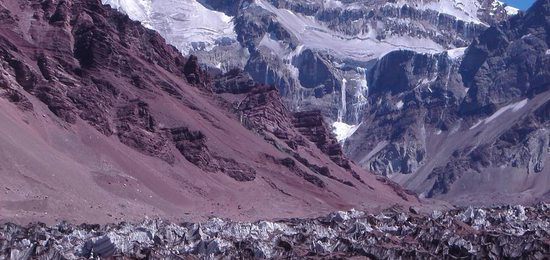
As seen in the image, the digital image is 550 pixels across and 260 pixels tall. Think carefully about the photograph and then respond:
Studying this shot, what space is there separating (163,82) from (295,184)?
1170 inches

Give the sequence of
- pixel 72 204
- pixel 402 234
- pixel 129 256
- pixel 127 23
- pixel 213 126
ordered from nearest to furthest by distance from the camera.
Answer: pixel 129 256
pixel 402 234
pixel 72 204
pixel 213 126
pixel 127 23

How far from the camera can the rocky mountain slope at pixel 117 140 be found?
11462cm

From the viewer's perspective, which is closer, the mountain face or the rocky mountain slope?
the mountain face

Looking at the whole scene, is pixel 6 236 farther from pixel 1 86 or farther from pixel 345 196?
pixel 345 196

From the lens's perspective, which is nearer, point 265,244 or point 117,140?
point 265,244

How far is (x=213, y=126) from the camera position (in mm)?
Result: 181000

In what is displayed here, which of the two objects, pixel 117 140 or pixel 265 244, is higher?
pixel 265 244

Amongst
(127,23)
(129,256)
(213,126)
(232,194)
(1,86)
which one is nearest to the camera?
(129,256)

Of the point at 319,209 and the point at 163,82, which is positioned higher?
the point at 163,82

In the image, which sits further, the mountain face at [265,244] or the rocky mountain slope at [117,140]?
the rocky mountain slope at [117,140]

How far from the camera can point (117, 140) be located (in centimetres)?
14875

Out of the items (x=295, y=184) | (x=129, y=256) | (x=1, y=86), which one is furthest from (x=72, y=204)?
(x=295, y=184)

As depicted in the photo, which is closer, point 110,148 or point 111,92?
point 110,148

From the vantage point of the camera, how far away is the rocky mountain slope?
11462 centimetres
